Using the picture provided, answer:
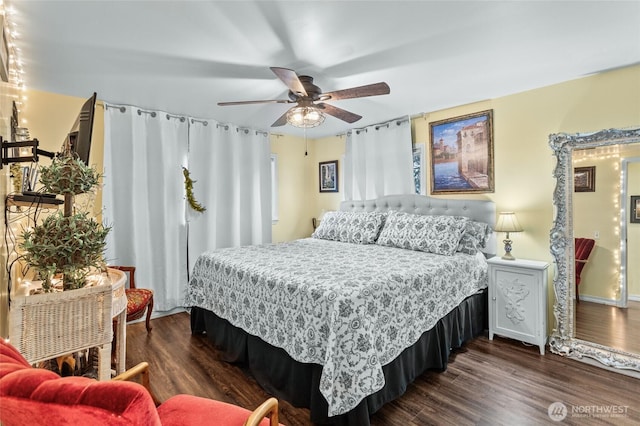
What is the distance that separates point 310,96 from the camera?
258 centimetres

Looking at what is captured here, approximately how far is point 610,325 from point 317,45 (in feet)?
10.9

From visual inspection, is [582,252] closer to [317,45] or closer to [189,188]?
[317,45]

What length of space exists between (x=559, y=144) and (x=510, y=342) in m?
1.91

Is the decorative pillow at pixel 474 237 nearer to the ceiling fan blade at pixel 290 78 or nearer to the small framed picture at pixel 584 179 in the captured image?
the small framed picture at pixel 584 179

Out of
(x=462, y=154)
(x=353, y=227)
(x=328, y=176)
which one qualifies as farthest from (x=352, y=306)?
(x=328, y=176)

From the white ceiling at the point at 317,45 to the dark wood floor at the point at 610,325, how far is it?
2056mm

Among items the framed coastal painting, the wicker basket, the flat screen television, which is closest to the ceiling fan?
the flat screen television

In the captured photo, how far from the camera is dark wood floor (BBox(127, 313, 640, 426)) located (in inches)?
76.2

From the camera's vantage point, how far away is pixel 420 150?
4066mm

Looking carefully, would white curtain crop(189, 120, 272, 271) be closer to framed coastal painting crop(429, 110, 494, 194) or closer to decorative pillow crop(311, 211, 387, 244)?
decorative pillow crop(311, 211, 387, 244)

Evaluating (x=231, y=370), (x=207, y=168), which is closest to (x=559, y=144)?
(x=231, y=370)

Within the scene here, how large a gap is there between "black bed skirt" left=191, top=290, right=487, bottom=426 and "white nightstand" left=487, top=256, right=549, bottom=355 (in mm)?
179

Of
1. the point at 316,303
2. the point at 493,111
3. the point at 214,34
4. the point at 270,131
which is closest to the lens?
the point at 316,303

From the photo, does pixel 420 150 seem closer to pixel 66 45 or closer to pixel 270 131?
pixel 270 131
